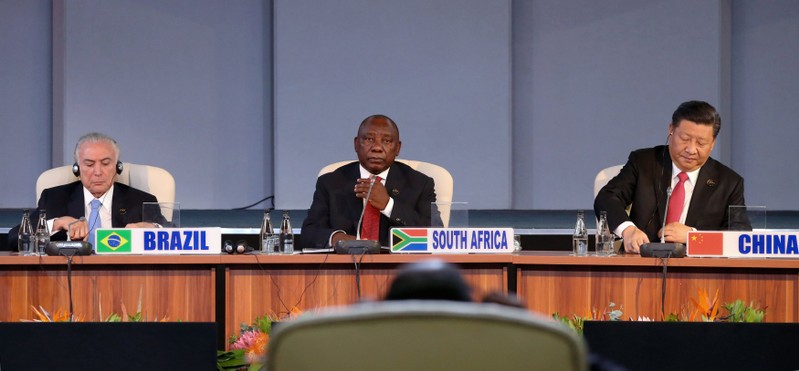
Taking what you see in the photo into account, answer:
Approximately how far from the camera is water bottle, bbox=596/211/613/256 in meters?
3.61

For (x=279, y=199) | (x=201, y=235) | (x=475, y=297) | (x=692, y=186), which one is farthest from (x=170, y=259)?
(x=279, y=199)

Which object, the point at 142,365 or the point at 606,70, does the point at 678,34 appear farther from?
the point at 142,365

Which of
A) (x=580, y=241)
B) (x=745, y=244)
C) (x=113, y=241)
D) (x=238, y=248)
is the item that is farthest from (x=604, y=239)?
(x=113, y=241)

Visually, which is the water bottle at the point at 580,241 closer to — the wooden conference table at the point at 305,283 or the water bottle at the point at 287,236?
the wooden conference table at the point at 305,283

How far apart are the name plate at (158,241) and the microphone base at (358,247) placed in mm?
402

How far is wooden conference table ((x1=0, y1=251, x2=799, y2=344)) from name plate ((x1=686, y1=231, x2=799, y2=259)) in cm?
4

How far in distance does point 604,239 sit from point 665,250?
0.98ft

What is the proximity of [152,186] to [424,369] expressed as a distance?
3.43 metres

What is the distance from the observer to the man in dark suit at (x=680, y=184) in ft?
12.8

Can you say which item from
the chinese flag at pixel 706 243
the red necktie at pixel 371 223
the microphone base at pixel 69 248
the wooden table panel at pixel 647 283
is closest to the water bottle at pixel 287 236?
the red necktie at pixel 371 223

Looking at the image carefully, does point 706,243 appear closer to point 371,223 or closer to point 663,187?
point 663,187

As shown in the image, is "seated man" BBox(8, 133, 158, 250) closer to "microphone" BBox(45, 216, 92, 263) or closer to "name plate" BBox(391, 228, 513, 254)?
"microphone" BBox(45, 216, 92, 263)

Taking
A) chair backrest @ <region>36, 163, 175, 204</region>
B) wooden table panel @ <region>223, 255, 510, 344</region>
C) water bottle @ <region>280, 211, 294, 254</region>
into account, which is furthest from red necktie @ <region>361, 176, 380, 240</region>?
chair backrest @ <region>36, 163, 175, 204</region>

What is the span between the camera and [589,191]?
6.32 meters
